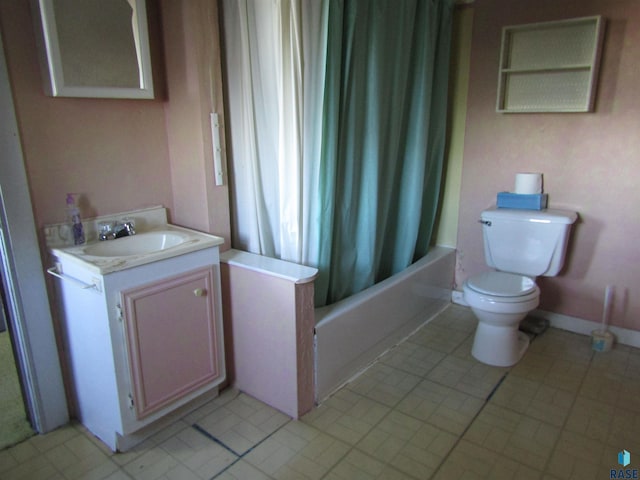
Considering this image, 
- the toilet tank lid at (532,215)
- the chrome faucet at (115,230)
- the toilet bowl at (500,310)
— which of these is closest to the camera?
the chrome faucet at (115,230)

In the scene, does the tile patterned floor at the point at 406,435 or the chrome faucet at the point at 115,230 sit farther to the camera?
the chrome faucet at the point at 115,230

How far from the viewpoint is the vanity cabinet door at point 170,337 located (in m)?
1.71

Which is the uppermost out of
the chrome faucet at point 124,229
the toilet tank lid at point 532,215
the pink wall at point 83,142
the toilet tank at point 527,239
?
the pink wall at point 83,142

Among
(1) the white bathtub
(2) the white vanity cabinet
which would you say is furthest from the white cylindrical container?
(2) the white vanity cabinet

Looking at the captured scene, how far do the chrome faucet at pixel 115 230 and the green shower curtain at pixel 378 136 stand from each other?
0.84 metres

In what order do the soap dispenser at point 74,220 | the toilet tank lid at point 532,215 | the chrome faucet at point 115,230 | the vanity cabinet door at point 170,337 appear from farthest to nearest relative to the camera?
the toilet tank lid at point 532,215, the chrome faucet at point 115,230, the soap dispenser at point 74,220, the vanity cabinet door at point 170,337

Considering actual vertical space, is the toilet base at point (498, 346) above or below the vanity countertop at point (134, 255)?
below

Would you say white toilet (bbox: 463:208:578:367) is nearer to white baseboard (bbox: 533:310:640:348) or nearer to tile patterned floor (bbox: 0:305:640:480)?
tile patterned floor (bbox: 0:305:640:480)

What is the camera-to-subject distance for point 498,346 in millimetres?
2379

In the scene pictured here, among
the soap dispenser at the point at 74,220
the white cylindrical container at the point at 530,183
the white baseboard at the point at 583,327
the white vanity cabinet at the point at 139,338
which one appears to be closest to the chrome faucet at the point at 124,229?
the soap dispenser at the point at 74,220

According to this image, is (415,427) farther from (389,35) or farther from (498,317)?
(389,35)

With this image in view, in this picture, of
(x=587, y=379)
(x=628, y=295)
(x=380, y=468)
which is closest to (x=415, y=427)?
(x=380, y=468)

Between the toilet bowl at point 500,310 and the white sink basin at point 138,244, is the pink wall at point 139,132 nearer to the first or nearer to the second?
the white sink basin at point 138,244

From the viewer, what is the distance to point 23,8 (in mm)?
1654
